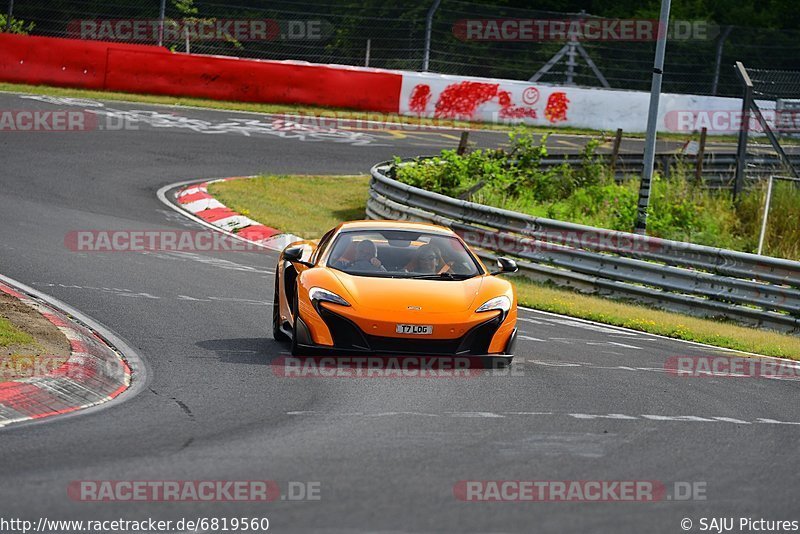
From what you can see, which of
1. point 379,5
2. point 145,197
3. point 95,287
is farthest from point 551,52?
point 95,287

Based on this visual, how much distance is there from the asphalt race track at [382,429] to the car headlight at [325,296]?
0.79 meters

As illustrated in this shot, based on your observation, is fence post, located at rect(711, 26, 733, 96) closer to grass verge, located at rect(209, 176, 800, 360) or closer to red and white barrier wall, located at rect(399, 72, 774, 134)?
red and white barrier wall, located at rect(399, 72, 774, 134)

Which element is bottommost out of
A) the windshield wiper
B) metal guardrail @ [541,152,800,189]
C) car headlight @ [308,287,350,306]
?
car headlight @ [308,287,350,306]

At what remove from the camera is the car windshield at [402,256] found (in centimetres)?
1170

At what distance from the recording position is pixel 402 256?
39.2 feet

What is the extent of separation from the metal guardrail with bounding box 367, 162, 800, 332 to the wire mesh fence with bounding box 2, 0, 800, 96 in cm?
1460

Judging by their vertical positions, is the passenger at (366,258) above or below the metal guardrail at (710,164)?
below
